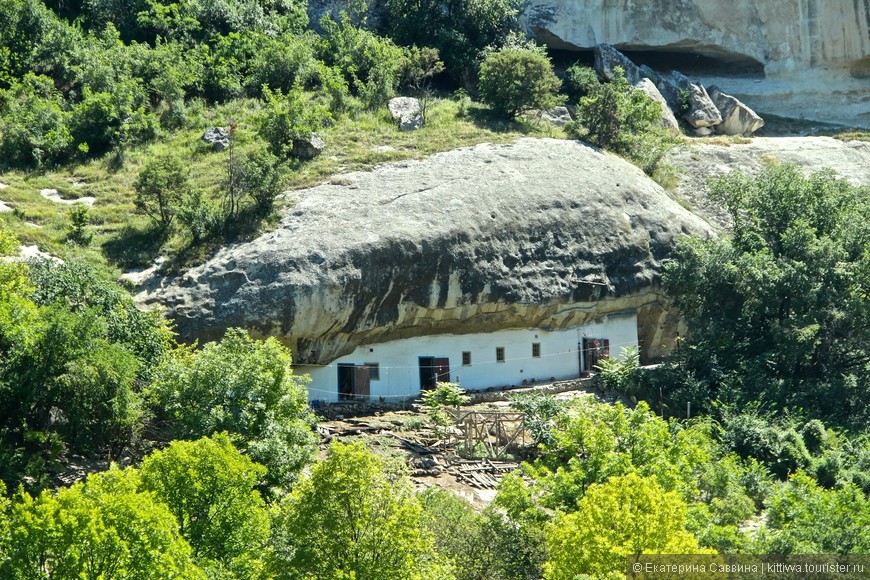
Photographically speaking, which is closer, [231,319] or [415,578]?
[415,578]

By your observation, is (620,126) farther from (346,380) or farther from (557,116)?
(346,380)

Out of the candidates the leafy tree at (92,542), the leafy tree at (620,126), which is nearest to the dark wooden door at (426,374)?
the leafy tree at (620,126)

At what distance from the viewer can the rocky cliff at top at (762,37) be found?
207 ft

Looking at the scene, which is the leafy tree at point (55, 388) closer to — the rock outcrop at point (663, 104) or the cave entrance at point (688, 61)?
the rock outcrop at point (663, 104)

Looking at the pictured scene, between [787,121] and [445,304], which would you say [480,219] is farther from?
[787,121]

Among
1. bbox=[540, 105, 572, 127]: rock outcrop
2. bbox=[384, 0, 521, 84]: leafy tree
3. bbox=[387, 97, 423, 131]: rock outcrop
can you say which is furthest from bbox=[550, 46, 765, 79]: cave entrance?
bbox=[387, 97, 423, 131]: rock outcrop

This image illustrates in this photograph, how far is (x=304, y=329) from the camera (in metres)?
42.0

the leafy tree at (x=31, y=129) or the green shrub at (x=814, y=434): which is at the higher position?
the leafy tree at (x=31, y=129)

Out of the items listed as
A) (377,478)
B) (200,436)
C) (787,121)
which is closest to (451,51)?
(787,121)

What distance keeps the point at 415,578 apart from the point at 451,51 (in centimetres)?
3855

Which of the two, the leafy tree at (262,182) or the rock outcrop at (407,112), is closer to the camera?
the leafy tree at (262,182)

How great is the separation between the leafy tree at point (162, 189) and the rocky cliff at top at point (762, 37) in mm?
23308

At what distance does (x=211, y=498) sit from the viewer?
29.3 m

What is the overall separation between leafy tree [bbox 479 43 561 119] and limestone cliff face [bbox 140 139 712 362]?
4517mm
